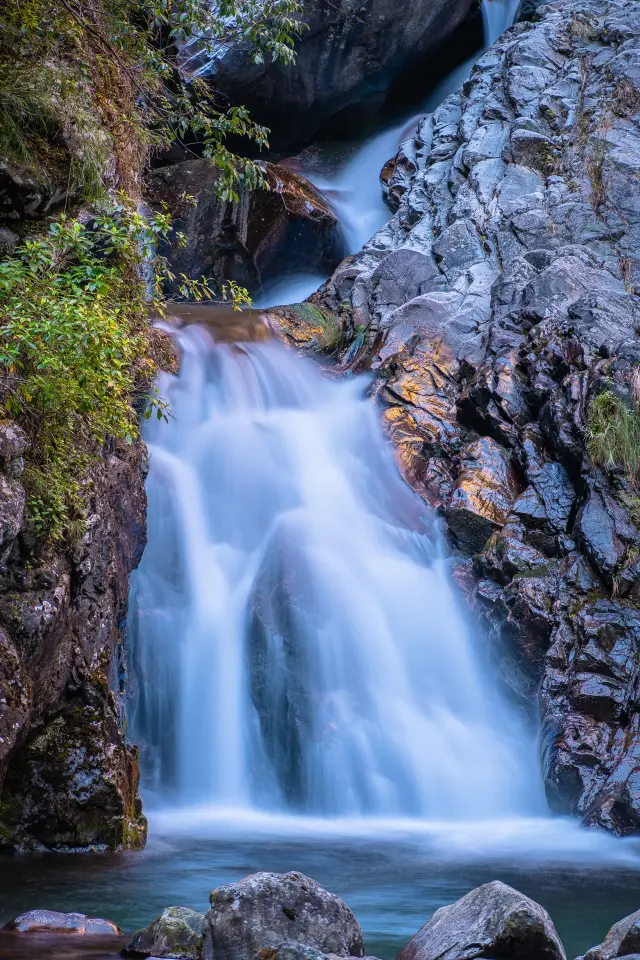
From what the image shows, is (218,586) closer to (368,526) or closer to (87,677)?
(368,526)

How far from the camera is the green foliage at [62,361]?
213 inches

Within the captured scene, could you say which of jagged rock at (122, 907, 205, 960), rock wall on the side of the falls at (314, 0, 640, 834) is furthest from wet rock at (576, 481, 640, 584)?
jagged rock at (122, 907, 205, 960)

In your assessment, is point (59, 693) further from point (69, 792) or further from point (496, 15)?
point (496, 15)

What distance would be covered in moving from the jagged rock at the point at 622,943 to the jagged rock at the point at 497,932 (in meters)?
0.17

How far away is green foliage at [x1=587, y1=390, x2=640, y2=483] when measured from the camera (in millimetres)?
9938

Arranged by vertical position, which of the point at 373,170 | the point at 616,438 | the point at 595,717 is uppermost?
the point at 373,170

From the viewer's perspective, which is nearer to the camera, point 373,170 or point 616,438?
point 616,438

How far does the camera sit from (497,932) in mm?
3607

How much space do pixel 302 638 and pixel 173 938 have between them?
5634mm

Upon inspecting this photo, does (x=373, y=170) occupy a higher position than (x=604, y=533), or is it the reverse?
(x=373, y=170)

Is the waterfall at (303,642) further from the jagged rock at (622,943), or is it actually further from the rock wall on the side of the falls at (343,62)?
the rock wall on the side of the falls at (343,62)

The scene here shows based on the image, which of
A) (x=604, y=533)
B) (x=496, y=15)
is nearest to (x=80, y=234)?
(x=604, y=533)

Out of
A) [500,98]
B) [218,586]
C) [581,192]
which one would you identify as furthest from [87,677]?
[500,98]

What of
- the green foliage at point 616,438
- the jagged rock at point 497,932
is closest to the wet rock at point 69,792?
the jagged rock at point 497,932
